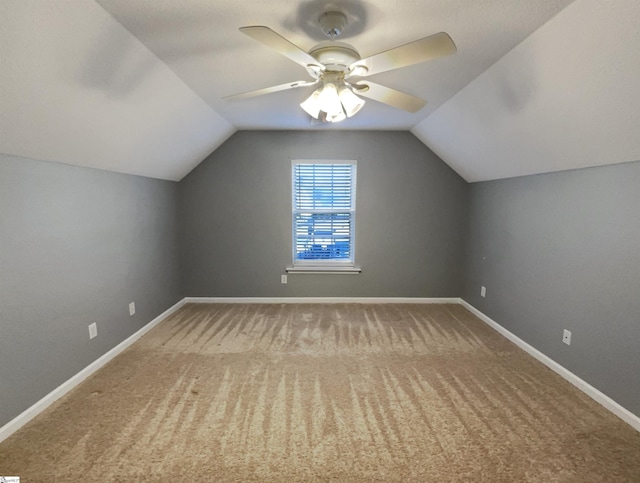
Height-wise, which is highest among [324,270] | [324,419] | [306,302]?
[324,270]

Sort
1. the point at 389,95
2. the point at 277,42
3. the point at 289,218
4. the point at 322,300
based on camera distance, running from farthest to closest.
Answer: the point at 322,300 → the point at 289,218 → the point at 389,95 → the point at 277,42

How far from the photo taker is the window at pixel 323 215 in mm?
4148

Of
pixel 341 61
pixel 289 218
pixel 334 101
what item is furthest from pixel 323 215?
pixel 341 61

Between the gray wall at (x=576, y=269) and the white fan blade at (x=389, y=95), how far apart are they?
1.50 metres

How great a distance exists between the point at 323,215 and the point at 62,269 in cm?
280

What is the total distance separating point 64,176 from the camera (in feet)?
7.44

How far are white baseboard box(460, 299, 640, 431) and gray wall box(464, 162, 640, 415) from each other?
4 centimetres

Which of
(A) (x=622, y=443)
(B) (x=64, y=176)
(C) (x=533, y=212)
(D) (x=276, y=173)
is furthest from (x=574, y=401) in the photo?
(B) (x=64, y=176)

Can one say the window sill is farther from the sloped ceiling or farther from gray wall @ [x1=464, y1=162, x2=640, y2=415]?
the sloped ceiling

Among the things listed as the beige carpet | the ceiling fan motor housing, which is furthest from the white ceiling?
the beige carpet

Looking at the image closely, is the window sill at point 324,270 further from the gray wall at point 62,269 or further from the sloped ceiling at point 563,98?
the sloped ceiling at point 563,98

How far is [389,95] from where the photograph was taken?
5.76 ft

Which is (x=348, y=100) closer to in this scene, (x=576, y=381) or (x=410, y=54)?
(x=410, y=54)

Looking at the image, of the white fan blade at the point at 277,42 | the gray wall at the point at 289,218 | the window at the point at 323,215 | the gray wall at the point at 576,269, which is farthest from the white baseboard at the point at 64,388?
the gray wall at the point at 576,269
